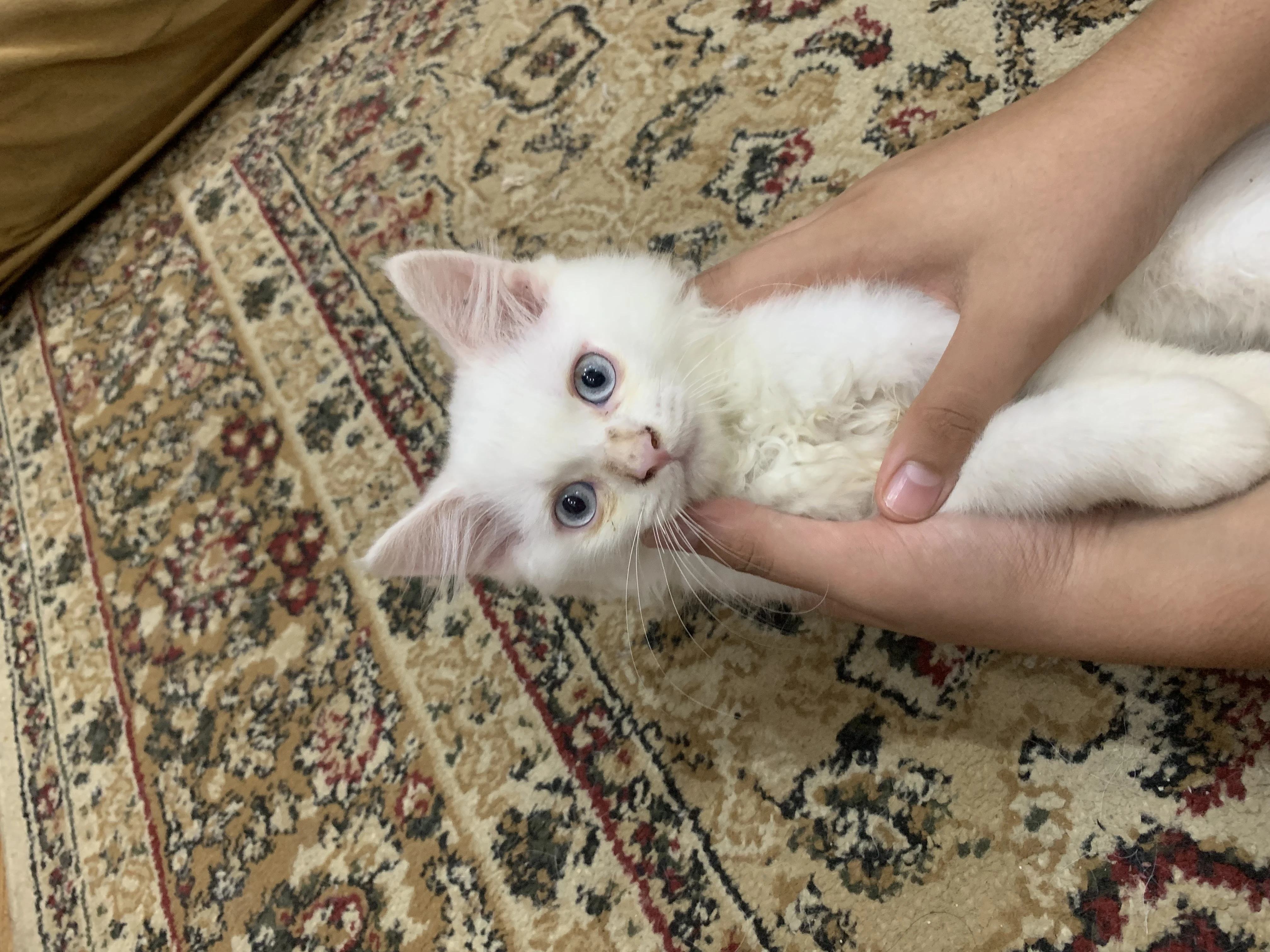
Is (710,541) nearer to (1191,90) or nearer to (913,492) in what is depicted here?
(913,492)

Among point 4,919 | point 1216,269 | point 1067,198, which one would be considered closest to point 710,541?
point 1067,198

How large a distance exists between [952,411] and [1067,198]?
0.26m

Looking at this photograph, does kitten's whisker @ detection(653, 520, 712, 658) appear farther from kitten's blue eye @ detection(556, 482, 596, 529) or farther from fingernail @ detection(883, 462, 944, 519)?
fingernail @ detection(883, 462, 944, 519)

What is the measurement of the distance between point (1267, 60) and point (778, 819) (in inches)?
41.8

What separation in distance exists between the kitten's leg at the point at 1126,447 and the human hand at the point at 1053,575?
4cm

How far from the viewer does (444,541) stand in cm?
96

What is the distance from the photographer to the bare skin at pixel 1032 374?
74cm

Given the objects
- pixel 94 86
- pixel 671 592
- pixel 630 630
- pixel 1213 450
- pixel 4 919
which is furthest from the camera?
pixel 94 86

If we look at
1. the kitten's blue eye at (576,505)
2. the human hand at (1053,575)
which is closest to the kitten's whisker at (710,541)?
the human hand at (1053,575)

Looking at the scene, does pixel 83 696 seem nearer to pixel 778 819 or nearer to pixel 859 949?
pixel 778 819

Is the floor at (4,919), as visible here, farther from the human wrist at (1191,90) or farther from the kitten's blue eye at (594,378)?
the human wrist at (1191,90)

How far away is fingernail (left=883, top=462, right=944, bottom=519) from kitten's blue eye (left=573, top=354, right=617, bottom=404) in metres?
0.33

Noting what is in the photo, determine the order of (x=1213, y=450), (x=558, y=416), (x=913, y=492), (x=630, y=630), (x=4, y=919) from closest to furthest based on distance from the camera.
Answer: (x=1213, y=450) < (x=913, y=492) < (x=558, y=416) < (x=630, y=630) < (x=4, y=919)

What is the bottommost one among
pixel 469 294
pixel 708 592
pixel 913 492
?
pixel 708 592
